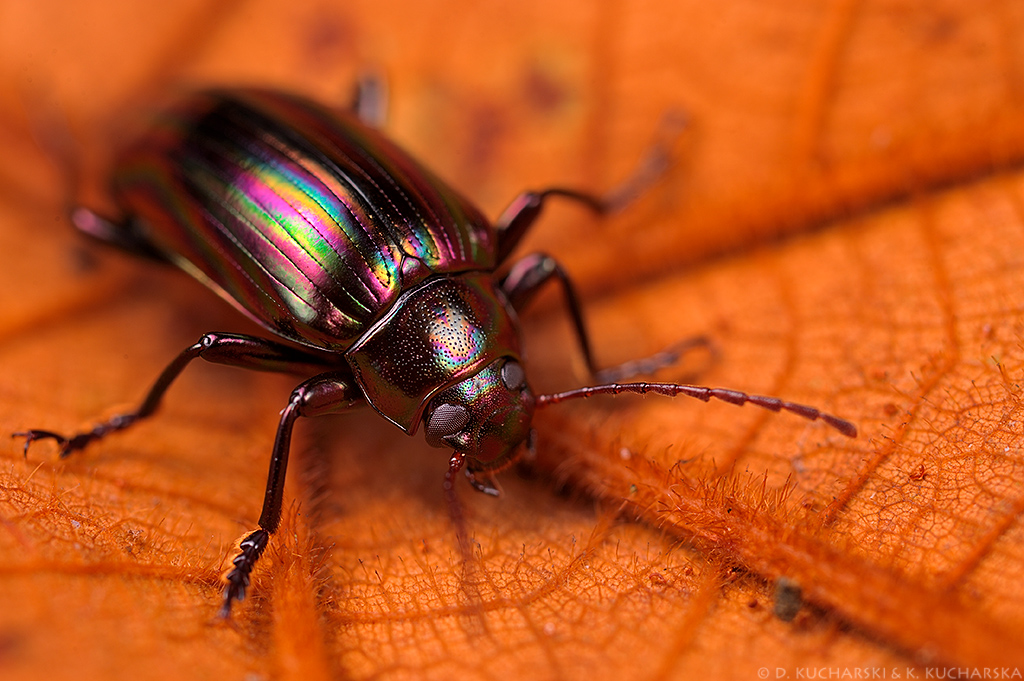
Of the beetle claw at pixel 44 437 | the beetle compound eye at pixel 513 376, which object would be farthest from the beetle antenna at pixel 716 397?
the beetle claw at pixel 44 437

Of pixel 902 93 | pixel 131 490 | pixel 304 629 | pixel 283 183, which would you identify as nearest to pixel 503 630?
pixel 304 629

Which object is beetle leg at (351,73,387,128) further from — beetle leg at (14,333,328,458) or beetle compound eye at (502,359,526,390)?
beetle compound eye at (502,359,526,390)

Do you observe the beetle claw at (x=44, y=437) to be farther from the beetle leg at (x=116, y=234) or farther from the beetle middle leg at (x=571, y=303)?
the beetle middle leg at (x=571, y=303)

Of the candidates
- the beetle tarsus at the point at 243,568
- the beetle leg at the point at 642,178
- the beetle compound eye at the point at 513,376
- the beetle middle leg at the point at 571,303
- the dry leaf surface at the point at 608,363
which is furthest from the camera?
the beetle leg at the point at 642,178

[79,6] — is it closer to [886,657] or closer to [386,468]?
[386,468]

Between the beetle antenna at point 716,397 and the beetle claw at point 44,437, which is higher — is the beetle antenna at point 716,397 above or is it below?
above

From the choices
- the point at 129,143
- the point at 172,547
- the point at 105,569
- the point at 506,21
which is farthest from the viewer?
the point at 506,21

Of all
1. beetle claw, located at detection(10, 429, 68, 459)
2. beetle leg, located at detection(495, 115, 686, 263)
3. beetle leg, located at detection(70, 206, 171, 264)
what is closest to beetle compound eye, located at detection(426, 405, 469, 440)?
beetle leg, located at detection(495, 115, 686, 263)
